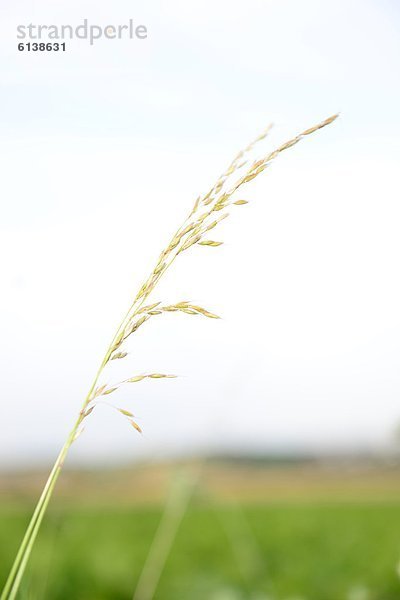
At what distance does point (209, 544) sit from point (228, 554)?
1.52 ft

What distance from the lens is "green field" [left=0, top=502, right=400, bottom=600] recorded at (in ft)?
5.69

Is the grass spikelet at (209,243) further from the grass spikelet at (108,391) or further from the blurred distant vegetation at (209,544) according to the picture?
the blurred distant vegetation at (209,544)

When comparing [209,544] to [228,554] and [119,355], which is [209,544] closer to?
[228,554]

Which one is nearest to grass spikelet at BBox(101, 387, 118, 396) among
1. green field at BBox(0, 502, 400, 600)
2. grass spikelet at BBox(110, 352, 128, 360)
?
grass spikelet at BBox(110, 352, 128, 360)

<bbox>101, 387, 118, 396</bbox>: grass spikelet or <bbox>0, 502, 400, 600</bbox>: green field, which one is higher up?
<bbox>101, 387, 118, 396</bbox>: grass spikelet

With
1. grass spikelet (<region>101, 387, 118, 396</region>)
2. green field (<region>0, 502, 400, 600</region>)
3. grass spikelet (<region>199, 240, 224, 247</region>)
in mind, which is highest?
grass spikelet (<region>199, 240, 224, 247</region>)

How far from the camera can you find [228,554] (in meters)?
4.58

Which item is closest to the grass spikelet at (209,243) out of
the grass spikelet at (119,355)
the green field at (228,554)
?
the grass spikelet at (119,355)

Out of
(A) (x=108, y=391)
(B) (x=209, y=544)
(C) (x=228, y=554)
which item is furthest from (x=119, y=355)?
(B) (x=209, y=544)

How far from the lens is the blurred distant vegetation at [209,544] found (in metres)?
1.21

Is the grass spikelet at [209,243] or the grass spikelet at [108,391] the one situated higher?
the grass spikelet at [209,243]

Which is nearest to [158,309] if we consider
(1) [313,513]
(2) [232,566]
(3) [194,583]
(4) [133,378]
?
(4) [133,378]

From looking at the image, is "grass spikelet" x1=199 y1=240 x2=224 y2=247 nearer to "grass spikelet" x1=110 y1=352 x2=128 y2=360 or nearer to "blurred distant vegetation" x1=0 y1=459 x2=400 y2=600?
"grass spikelet" x1=110 y1=352 x2=128 y2=360

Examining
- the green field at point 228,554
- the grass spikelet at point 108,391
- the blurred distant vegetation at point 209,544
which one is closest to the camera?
the grass spikelet at point 108,391
